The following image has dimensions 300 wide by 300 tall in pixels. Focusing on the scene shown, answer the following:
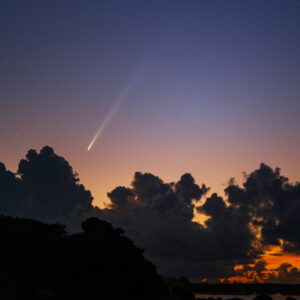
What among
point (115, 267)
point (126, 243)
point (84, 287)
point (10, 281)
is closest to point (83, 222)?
point (126, 243)

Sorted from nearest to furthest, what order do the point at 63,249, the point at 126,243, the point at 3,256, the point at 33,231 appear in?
the point at 3,256
the point at 63,249
the point at 33,231
the point at 126,243

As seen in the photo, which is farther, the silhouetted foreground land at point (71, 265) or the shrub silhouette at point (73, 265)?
the shrub silhouette at point (73, 265)

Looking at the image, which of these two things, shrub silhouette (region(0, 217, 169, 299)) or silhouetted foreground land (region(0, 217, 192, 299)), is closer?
silhouetted foreground land (region(0, 217, 192, 299))

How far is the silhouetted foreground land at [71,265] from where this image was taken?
175 feet

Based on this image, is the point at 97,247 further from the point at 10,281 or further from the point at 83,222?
the point at 10,281

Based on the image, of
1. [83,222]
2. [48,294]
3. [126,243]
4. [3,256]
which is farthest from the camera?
[83,222]

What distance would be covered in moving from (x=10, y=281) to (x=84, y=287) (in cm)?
1049

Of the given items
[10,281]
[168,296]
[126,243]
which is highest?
[126,243]

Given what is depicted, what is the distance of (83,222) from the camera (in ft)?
251

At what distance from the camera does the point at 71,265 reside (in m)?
59.4

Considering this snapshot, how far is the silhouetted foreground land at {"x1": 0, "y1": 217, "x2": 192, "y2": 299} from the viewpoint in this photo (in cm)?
5347

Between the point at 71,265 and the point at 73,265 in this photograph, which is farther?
the point at 73,265

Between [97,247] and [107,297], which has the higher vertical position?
[97,247]

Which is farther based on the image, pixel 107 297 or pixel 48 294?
pixel 107 297
